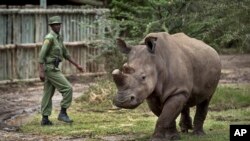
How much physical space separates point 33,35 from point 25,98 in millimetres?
3475

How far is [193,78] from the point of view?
10578mm

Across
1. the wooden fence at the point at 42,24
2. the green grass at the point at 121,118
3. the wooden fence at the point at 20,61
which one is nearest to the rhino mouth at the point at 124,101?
the green grass at the point at 121,118

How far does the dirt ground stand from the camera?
473 inches

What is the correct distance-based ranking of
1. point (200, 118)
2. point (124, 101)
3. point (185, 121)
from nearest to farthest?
point (124, 101), point (200, 118), point (185, 121)

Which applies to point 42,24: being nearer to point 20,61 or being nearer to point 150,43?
point 20,61

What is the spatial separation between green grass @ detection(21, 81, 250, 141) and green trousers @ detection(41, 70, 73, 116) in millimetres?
343

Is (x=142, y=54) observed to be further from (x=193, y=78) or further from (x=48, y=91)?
(x=48, y=91)

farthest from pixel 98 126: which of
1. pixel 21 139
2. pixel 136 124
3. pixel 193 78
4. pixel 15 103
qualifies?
pixel 15 103

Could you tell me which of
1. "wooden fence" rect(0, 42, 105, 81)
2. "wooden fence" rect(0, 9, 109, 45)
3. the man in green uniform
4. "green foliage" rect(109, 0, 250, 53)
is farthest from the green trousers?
"wooden fence" rect(0, 42, 105, 81)

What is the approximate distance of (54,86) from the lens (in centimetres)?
1287

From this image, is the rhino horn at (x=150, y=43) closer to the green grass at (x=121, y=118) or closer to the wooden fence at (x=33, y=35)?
the green grass at (x=121, y=118)

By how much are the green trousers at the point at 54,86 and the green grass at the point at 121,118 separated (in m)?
0.34

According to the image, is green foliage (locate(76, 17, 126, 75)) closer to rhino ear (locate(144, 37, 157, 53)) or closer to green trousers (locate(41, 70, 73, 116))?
green trousers (locate(41, 70, 73, 116))

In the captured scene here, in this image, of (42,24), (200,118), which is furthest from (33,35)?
(200,118)
